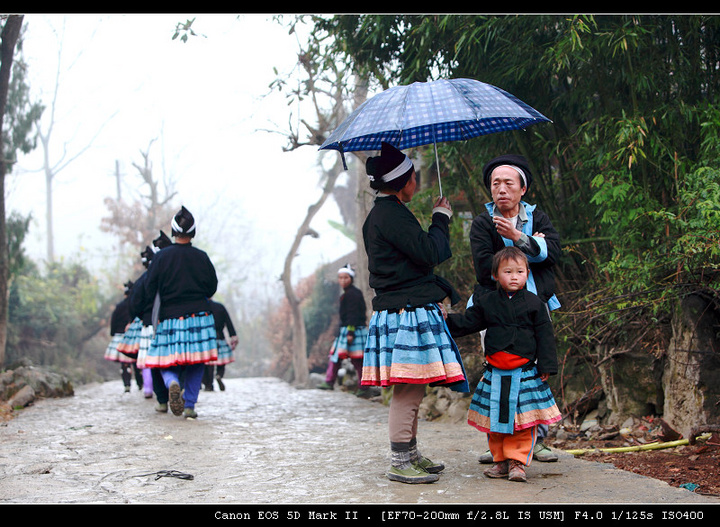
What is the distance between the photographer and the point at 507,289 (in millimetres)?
4066

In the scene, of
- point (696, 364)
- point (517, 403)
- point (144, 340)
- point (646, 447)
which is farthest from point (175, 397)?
point (696, 364)

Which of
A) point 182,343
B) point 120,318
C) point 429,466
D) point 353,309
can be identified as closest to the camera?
point 429,466

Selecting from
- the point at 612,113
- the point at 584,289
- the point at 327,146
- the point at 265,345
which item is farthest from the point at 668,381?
the point at 265,345

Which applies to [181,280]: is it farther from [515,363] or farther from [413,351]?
[515,363]

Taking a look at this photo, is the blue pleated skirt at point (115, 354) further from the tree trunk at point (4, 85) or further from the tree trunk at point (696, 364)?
the tree trunk at point (696, 364)

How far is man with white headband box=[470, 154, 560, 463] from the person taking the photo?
411 cm

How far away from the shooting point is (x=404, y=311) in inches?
161

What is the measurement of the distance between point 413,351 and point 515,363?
22.4 inches

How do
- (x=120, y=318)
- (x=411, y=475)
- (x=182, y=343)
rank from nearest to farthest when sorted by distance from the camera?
(x=411, y=475), (x=182, y=343), (x=120, y=318)

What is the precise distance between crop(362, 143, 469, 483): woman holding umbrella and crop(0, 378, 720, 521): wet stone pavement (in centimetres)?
33

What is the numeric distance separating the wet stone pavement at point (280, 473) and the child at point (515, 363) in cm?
25

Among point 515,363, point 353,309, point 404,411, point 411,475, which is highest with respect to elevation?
point 353,309

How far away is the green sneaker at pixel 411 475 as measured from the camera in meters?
3.96

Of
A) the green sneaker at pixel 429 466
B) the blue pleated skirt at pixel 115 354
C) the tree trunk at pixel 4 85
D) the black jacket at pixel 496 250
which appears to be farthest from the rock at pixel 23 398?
the black jacket at pixel 496 250
